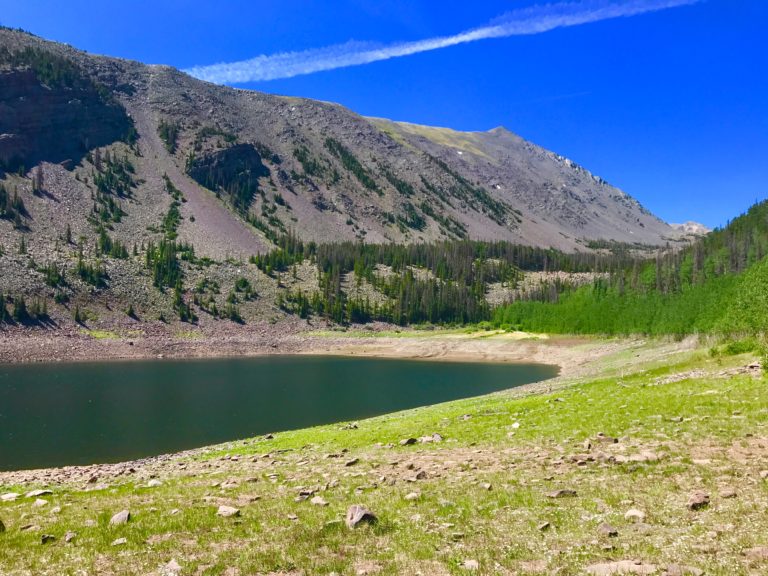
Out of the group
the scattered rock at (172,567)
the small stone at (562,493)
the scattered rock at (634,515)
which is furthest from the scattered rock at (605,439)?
the scattered rock at (172,567)

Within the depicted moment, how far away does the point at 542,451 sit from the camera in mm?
19828

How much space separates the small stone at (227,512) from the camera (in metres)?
13.8

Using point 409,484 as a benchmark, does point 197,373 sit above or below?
below

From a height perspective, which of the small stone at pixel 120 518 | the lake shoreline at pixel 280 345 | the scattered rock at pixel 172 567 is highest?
the scattered rock at pixel 172 567

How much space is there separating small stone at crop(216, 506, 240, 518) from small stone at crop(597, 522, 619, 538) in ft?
30.5

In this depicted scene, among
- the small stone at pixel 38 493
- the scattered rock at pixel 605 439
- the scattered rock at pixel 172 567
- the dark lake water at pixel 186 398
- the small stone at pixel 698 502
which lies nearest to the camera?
the scattered rock at pixel 172 567

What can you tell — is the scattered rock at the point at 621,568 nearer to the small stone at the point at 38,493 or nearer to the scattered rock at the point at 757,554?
the scattered rock at the point at 757,554

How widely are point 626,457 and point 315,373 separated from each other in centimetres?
8338

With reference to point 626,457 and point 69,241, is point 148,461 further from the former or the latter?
point 69,241

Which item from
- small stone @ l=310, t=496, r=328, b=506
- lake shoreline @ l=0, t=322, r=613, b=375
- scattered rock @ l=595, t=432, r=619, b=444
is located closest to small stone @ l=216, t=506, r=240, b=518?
small stone @ l=310, t=496, r=328, b=506

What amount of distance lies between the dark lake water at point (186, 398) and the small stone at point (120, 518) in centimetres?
2528

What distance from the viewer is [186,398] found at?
208 ft

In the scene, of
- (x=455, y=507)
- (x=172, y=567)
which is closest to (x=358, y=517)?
(x=455, y=507)

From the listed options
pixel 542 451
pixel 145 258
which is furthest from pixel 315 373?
pixel 145 258
